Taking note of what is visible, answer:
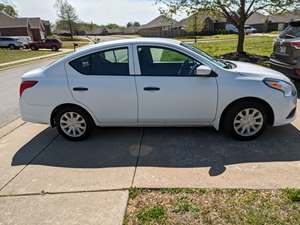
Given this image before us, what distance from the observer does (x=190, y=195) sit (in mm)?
3096

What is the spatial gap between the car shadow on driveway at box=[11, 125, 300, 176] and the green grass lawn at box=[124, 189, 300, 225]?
1.77 feet

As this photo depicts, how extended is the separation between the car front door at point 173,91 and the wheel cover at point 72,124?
98cm

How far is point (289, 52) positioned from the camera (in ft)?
21.5

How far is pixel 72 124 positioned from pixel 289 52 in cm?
519

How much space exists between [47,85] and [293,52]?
17.7 ft

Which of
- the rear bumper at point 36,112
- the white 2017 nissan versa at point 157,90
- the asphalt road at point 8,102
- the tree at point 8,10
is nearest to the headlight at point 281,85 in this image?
the white 2017 nissan versa at point 157,90

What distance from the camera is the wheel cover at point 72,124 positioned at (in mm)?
4609

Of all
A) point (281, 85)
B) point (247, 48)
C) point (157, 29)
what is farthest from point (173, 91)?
point (157, 29)

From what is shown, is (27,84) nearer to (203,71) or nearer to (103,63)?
(103,63)

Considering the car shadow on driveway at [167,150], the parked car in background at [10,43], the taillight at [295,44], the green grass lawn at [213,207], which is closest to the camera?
the green grass lawn at [213,207]

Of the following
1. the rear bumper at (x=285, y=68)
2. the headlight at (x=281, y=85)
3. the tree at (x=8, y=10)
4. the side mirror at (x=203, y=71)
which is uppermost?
the tree at (x=8, y=10)

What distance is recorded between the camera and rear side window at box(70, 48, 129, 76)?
14.4ft

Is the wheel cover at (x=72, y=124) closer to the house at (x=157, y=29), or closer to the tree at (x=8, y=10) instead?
the house at (x=157, y=29)

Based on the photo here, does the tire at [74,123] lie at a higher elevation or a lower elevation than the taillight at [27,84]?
lower
